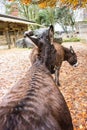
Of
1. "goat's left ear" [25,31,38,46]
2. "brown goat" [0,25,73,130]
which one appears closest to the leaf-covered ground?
"goat's left ear" [25,31,38,46]

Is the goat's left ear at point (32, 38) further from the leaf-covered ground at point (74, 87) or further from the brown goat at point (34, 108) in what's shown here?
the leaf-covered ground at point (74, 87)

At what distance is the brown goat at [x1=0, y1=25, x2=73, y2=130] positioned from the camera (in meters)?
1.75

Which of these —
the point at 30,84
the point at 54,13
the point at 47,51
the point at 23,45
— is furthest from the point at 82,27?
the point at 30,84

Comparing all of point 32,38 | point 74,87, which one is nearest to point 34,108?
point 32,38

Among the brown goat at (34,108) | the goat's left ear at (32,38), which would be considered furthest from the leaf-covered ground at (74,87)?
the brown goat at (34,108)

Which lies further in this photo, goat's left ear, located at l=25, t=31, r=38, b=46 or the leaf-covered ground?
the leaf-covered ground

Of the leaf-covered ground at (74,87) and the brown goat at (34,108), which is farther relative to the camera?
the leaf-covered ground at (74,87)

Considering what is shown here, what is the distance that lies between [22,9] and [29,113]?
38810 mm

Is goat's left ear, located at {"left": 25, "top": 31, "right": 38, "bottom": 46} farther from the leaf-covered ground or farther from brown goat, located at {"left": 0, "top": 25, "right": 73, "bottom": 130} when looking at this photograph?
the leaf-covered ground

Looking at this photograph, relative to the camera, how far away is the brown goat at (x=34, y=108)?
1749mm

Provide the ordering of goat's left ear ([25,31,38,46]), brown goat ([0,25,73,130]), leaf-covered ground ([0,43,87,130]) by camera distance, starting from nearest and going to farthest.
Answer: brown goat ([0,25,73,130]), goat's left ear ([25,31,38,46]), leaf-covered ground ([0,43,87,130])

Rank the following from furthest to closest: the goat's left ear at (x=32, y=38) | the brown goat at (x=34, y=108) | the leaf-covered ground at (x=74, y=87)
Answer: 1. the leaf-covered ground at (x=74, y=87)
2. the goat's left ear at (x=32, y=38)
3. the brown goat at (x=34, y=108)

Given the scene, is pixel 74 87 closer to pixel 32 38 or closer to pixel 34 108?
pixel 32 38

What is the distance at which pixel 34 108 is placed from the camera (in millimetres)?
1929
